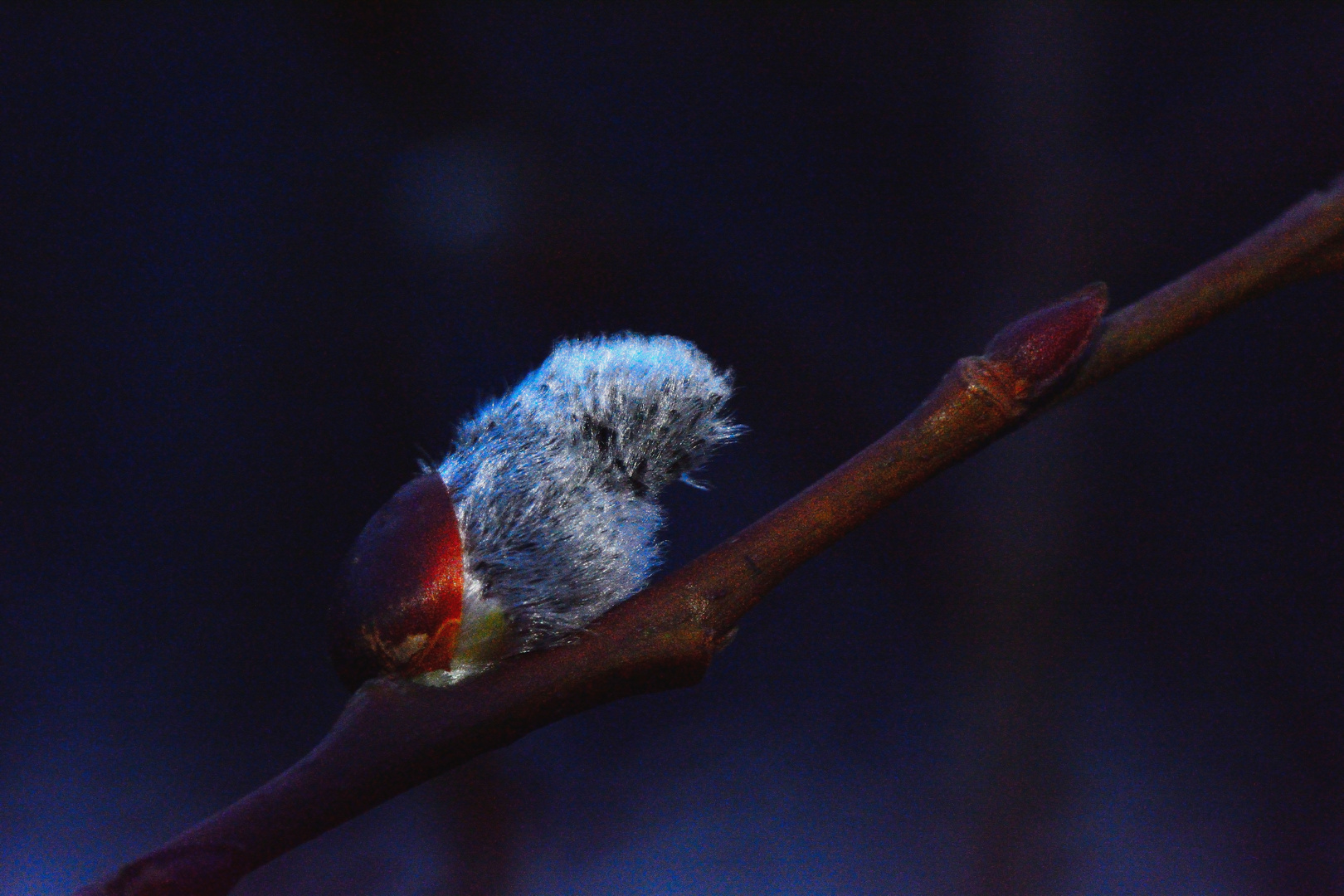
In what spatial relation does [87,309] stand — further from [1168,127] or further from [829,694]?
[1168,127]

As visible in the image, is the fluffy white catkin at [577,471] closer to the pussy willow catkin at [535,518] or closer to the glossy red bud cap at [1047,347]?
the pussy willow catkin at [535,518]

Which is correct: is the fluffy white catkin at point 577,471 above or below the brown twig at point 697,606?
above

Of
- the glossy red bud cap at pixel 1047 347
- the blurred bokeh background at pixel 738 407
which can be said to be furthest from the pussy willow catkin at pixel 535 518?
the blurred bokeh background at pixel 738 407

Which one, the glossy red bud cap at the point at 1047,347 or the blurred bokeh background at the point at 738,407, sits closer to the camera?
the glossy red bud cap at the point at 1047,347

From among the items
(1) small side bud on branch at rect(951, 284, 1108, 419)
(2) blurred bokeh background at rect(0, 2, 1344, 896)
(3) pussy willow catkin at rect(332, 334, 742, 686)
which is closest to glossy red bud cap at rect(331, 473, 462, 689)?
(3) pussy willow catkin at rect(332, 334, 742, 686)

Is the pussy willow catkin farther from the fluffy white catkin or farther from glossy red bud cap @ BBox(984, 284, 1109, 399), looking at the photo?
glossy red bud cap @ BBox(984, 284, 1109, 399)

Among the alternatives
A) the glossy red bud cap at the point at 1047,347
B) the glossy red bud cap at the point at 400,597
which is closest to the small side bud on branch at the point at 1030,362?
the glossy red bud cap at the point at 1047,347

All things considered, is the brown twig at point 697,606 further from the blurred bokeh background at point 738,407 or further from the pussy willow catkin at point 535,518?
the blurred bokeh background at point 738,407
